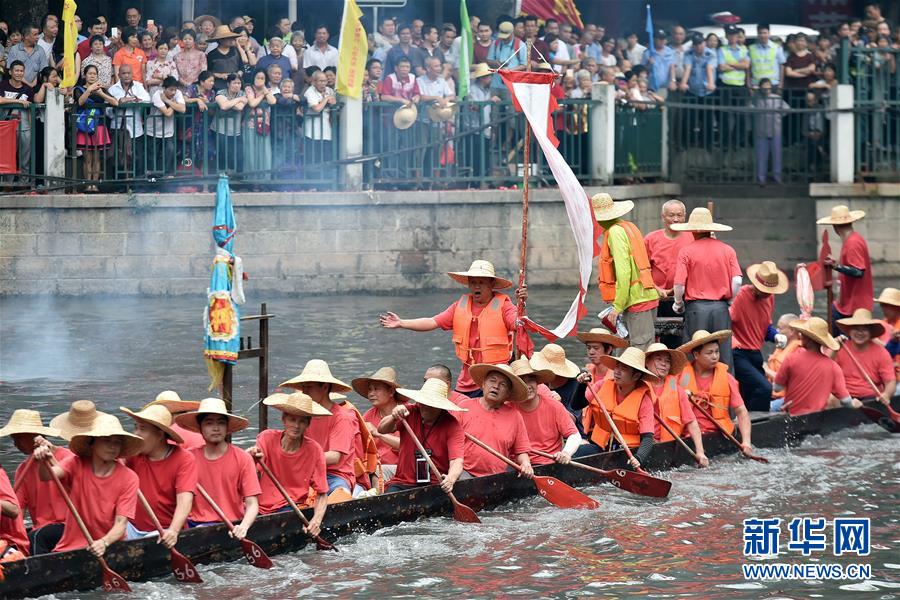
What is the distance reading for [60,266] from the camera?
22.0 metres

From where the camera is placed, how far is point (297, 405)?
36.8 ft

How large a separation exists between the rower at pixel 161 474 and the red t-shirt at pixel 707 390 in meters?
5.42

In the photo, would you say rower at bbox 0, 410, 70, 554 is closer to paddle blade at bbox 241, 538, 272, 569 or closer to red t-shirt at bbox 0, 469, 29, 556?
red t-shirt at bbox 0, 469, 29, 556

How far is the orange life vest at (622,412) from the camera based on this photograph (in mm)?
13711

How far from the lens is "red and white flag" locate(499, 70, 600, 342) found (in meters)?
15.1

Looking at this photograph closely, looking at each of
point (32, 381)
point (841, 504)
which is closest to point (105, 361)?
point (32, 381)

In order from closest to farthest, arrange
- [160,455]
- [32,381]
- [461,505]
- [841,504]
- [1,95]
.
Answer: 1. [160,455]
2. [461,505]
3. [841,504]
4. [32,381]
5. [1,95]

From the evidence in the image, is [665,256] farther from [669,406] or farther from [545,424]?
[545,424]

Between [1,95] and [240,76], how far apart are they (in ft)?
9.54

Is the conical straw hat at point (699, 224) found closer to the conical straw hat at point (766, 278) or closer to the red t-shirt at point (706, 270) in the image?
the red t-shirt at point (706, 270)

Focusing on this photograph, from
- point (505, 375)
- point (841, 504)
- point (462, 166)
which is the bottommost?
point (841, 504)

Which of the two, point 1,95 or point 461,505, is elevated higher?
point 1,95

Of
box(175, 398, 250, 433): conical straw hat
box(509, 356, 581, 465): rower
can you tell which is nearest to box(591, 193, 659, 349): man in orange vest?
box(509, 356, 581, 465): rower

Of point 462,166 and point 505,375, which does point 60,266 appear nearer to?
point 462,166
